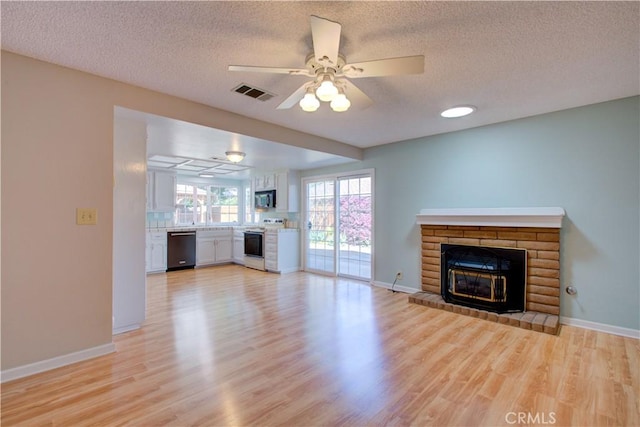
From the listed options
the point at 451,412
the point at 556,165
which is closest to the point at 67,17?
the point at 451,412

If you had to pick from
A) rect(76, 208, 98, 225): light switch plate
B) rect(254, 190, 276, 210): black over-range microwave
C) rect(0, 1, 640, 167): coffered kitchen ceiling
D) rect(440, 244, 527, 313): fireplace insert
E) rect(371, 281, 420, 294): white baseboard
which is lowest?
rect(371, 281, 420, 294): white baseboard

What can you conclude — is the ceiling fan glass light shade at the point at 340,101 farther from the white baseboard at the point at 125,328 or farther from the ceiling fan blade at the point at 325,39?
the white baseboard at the point at 125,328

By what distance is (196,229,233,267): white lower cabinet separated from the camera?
21.1 feet

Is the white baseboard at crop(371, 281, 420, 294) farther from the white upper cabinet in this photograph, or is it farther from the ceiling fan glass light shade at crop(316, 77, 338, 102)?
the ceiling fan glass light shade at crop(316, 77, 338, 102)

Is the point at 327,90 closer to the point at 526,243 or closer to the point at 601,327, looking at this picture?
the point at 526,243

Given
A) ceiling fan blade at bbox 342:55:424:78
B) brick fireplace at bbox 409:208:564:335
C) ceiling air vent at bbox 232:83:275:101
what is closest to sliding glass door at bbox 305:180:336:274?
brick fireplace at bbox 409:208:564:335

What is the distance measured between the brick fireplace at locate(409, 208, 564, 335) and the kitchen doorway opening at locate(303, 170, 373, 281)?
1.32 meters

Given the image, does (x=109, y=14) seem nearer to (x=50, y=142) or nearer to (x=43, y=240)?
(x=50, y=142)

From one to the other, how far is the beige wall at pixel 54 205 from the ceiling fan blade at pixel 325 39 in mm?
1826

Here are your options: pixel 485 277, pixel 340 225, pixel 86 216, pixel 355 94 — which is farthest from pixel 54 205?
pixel 485 277

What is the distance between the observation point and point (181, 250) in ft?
20.1

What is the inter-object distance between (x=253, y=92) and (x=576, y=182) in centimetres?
339

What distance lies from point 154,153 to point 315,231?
309 centimetres

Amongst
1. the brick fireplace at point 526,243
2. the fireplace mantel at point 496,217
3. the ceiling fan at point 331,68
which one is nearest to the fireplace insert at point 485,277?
the brick fireplace at point 526,243
